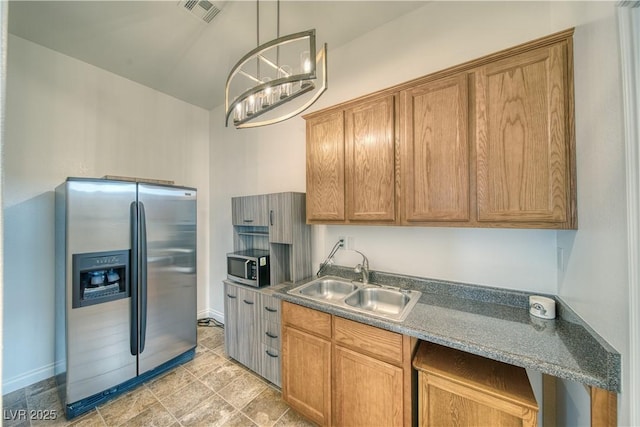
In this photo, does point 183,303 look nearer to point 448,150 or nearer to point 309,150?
point 309,150

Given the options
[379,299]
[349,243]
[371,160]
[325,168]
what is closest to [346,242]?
[349,243]

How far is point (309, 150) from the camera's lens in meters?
2.27

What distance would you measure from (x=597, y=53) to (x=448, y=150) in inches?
27.5

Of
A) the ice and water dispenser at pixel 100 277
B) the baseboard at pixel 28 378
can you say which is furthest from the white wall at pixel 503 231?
the baseboard at pixel 28 378

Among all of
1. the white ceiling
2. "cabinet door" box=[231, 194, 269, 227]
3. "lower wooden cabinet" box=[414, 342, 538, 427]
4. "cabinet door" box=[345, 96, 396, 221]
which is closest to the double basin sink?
"lower wooden cabinet" box=[414, 342, 538, 427]

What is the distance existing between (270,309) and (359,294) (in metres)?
0.81

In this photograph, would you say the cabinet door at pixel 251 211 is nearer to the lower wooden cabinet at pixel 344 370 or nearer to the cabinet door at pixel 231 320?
the cabinet door at pixel 231 320

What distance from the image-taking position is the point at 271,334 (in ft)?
7.23

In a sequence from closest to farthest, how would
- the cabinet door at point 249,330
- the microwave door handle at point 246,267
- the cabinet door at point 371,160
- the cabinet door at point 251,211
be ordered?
the cabinet door at point 371,160, the cabinet door at point 249,330, the microwave door handle at point 246,267, the cabinet door at point 251,211

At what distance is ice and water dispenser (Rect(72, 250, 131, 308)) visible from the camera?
1915mm

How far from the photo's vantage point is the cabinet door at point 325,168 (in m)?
2.08

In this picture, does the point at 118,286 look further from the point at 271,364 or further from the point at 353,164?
the point at 353,164

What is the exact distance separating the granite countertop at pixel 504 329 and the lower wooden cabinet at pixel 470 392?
0.69 feet

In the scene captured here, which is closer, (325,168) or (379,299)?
(379,299)
